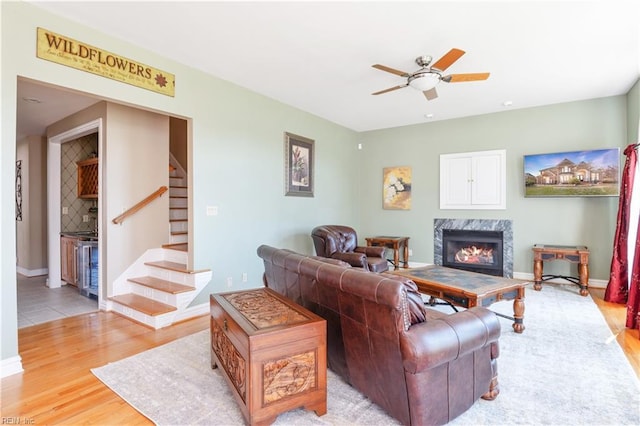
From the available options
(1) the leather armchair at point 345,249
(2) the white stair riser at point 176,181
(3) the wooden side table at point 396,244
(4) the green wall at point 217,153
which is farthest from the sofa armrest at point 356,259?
(2) the white stair riser at point 176,181

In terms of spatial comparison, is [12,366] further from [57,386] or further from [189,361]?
[189,361]

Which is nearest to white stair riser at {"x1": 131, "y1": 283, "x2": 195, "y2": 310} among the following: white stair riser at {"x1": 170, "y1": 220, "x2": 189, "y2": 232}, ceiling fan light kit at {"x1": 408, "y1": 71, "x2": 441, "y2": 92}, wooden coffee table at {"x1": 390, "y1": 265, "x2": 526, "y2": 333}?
white stair riser at {"x1": 170, "y1": 220, "x2": 189, "y2": 232}

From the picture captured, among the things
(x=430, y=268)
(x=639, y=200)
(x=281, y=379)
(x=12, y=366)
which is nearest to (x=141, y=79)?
(x=12, y=366)

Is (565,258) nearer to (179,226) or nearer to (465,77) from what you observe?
(465,77)

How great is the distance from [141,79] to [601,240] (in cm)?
654

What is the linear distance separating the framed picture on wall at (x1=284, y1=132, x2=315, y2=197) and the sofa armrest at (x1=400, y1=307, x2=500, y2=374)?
3688 mm

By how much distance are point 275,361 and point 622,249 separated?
16.3 feet

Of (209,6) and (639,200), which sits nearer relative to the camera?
(209,6)

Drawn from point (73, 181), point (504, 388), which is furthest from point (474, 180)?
point (73, 181)

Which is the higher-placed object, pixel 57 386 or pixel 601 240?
pixel 601 240

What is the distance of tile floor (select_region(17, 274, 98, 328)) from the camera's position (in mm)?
3715

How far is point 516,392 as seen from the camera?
2172mm

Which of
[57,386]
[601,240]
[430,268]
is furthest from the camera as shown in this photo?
[601,240]

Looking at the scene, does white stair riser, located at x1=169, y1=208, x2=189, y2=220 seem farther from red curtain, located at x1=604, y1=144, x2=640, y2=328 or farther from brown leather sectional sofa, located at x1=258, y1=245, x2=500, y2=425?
red curtain, located at x1=604, y1=144, x2=640, y2=328
